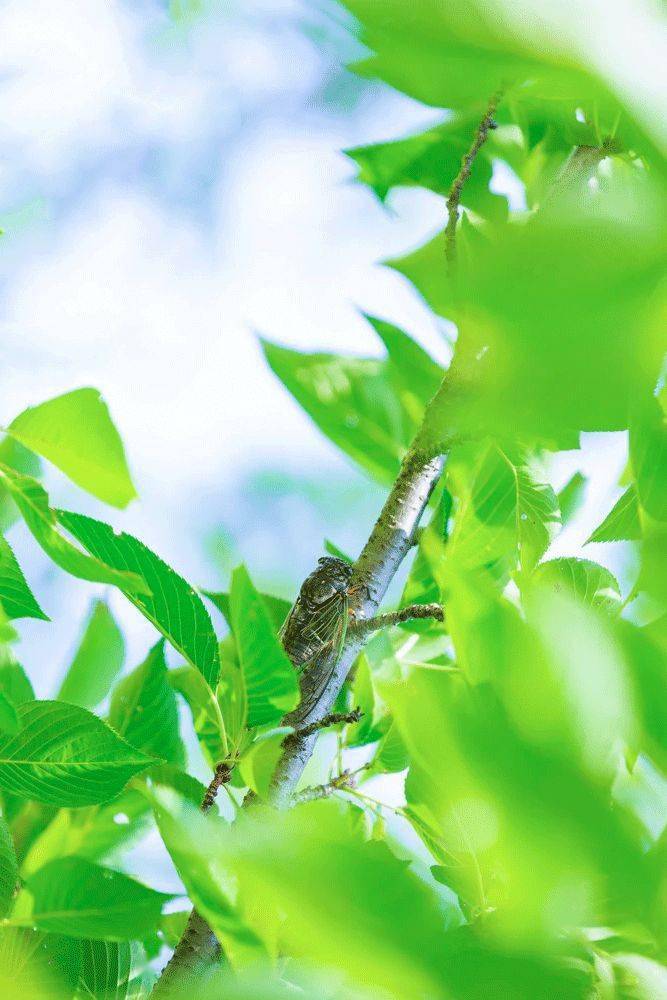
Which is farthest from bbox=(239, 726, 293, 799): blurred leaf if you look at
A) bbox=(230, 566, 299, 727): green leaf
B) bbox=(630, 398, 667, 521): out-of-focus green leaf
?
bbox=(630, 398, 667, 521): out-of-focus green leaf

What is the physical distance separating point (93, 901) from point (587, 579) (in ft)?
0.48

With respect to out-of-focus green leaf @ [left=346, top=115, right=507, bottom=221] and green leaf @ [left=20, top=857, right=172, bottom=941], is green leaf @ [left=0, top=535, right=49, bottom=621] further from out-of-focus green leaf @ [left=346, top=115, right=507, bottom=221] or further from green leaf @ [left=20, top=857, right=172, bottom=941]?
out-of-focus green leaf @ [left=346, top=115, right=507, bottom=221]

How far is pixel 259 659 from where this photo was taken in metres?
0.23

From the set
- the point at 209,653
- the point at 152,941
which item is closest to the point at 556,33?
the point at 209,653

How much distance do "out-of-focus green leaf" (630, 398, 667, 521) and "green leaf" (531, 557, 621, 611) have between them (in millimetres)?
107

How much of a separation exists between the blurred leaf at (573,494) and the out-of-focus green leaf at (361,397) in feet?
0.26

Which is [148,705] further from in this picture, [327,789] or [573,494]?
[573,494]

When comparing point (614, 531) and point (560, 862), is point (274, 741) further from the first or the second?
point (560, 862)

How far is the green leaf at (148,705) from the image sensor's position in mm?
332

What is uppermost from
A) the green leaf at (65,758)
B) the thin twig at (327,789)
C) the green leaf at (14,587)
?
the green leaf at (14,587)

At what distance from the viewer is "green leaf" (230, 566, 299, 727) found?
0.69 feet

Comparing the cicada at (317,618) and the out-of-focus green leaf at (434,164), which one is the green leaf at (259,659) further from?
the out-of-focus green leaf at (434,164)

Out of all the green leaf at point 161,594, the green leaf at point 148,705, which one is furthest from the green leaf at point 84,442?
the green leaf at point 148,705

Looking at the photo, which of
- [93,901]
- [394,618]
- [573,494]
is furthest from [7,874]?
[573,494]
